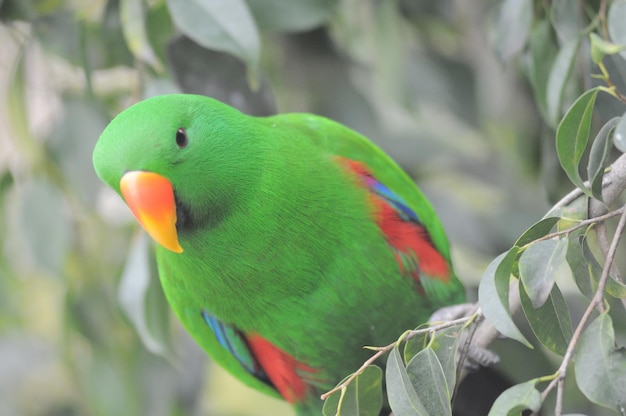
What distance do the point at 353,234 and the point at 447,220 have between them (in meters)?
0.73

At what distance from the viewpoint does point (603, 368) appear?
708 millimetres

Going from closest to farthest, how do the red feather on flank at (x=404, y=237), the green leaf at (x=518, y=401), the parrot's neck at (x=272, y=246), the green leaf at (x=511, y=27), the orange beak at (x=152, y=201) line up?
1. the green leaf at (x=518, y=401)
2. the orange beak at (x=152, y=201)
3. the parrot's neck at (x=272, y=246)
4. the green leaf at (x=511, y=27)
5. the red feather on flank at (x=404, y=237)

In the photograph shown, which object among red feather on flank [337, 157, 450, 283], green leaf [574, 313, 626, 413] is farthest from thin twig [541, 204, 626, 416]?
red feather on flank [337, 157, 450, 283]

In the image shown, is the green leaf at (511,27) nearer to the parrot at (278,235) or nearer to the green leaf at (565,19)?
the green leaf at (565,19)

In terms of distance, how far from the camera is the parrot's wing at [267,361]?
4.15ft

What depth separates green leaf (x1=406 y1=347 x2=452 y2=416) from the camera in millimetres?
786

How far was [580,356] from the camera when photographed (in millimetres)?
726

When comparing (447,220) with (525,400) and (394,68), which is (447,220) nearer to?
(394,68)

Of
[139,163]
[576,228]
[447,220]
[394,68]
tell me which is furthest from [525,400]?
[447,220]

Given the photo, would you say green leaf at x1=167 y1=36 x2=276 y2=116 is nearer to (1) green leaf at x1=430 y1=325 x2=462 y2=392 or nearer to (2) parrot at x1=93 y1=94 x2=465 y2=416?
(2) parrot at x1=93 y1=94 x2=465 y2=416

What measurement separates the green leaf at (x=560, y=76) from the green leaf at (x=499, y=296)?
1.19 feet

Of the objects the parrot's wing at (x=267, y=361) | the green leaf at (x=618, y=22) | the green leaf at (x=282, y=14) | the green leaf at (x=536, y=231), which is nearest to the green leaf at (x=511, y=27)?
the green leaf at (x=618, y=22)

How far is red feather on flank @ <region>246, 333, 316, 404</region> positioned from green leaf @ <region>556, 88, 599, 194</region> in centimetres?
62

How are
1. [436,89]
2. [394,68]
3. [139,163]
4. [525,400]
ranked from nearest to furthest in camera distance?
[525,400], [139,163], [394,68], [436,89]
